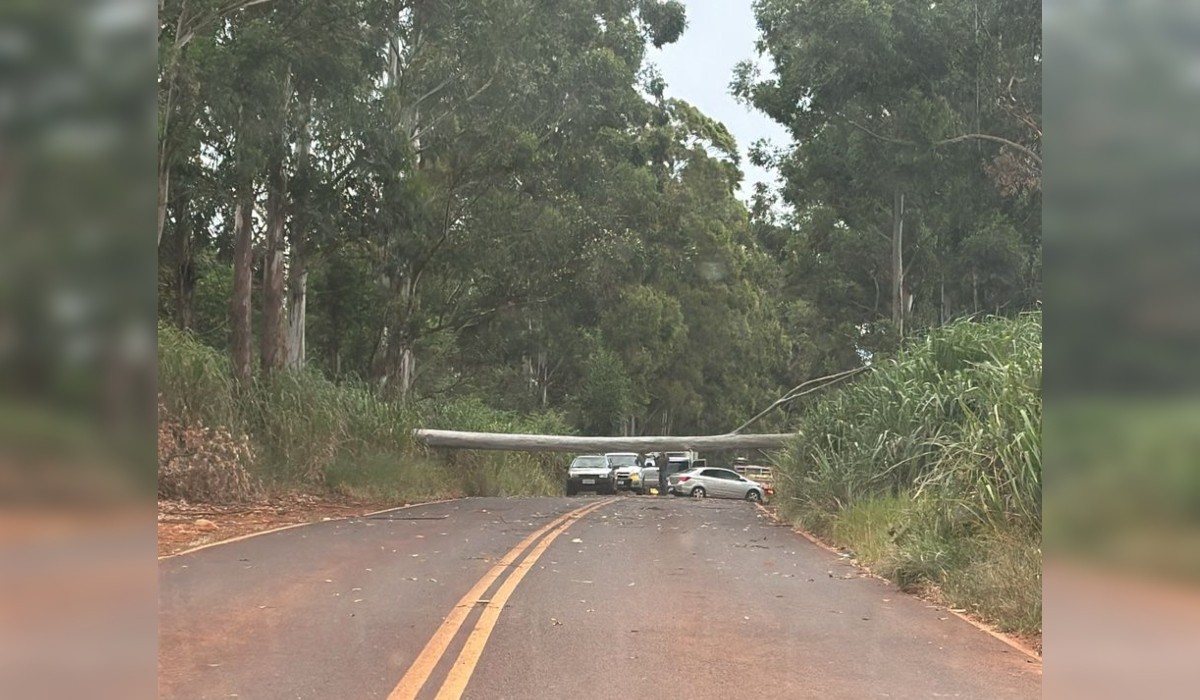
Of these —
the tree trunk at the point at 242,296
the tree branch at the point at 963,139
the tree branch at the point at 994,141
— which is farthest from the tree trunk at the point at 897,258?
the tree trunk at the point at 242,296

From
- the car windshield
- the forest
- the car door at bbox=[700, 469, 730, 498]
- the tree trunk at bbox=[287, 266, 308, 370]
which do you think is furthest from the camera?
the car windshield

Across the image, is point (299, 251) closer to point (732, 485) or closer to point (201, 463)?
point (201, 463)

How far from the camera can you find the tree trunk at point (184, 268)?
20.1m

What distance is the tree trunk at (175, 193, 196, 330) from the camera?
20141 millimetres

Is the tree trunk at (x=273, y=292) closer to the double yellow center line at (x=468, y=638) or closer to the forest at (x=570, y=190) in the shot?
the forest at (x=570, y=190)

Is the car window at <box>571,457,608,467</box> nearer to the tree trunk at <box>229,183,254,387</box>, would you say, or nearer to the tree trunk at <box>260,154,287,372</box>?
the tree trunk at <box>260,154,287,372</box>

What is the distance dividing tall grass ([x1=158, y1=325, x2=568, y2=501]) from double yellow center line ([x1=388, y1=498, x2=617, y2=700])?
714cm

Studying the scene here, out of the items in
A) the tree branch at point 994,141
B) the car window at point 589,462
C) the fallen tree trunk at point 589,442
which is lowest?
the car window at point 589,462

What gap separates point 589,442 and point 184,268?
9.89 m

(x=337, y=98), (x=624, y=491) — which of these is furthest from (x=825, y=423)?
(x=624, y=491)

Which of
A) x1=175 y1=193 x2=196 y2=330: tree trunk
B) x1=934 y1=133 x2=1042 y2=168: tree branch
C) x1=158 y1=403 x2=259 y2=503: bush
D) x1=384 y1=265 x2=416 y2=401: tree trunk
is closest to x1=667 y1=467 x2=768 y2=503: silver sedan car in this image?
x1=384 y1=265 x2=416 y2=401: tree trunk

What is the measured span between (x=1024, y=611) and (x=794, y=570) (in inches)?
155

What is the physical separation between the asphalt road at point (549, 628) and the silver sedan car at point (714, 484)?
853 inches
